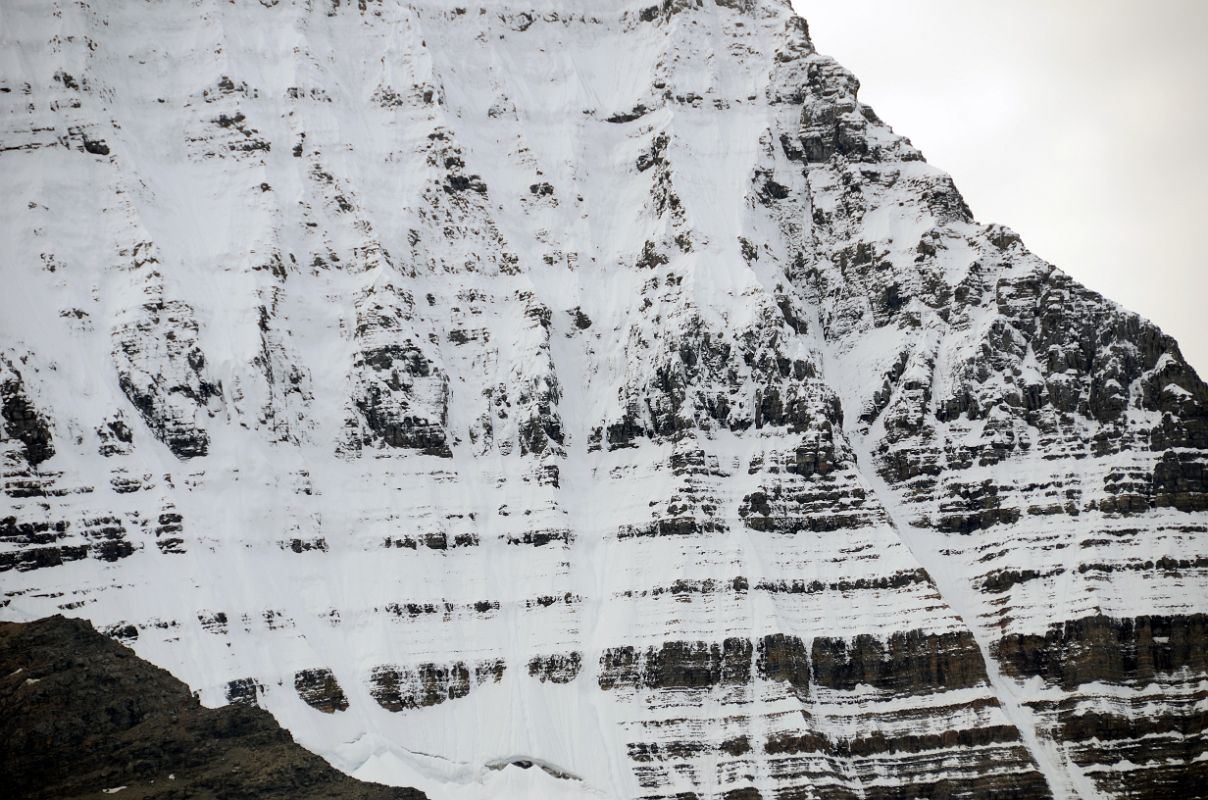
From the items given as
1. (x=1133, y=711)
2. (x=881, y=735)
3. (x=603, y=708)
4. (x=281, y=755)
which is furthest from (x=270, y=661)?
(x=1133, y=711)

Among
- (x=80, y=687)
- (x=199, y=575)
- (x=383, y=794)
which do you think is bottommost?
(x=383, y=794)

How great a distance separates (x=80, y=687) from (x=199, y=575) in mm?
56333

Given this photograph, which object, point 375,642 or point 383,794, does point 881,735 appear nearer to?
point 375,642

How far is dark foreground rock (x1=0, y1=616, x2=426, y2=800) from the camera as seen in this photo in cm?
13112

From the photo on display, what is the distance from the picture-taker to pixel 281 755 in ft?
455

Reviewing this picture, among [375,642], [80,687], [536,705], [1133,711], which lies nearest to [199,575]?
[375,642]

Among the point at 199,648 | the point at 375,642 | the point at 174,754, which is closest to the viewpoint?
the point at 174,754

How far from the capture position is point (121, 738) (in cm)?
13488

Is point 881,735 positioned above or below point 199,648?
below

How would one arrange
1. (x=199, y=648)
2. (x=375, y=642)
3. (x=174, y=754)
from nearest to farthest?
(x=174, y=754), (x=199, y=648), (x=375, y=642)

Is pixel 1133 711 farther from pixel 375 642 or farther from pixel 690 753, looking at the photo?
pixel 375 642

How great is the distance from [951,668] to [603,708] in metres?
40.2

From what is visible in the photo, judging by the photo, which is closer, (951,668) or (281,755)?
(281,755)

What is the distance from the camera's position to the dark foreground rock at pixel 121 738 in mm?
131125
